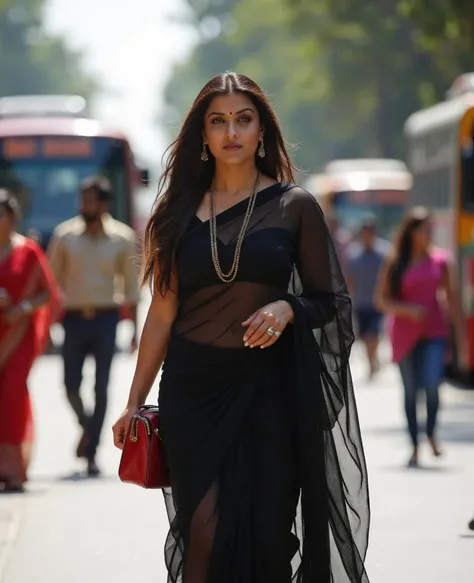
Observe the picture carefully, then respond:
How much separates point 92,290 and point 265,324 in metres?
7.06

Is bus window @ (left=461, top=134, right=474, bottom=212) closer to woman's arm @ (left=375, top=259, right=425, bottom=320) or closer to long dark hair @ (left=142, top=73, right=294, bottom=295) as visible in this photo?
woman's arm @ (left=375, top=259, right=425, bottom=320)

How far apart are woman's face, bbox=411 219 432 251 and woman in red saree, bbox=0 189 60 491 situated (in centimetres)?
257

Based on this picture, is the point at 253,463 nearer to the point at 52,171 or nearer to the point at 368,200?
the point at 52,171

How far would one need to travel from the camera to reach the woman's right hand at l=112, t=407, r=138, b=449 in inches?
249

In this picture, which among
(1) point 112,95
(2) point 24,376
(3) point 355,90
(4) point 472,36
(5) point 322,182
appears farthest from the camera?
(1) point 112,95

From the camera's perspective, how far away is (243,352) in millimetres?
6160

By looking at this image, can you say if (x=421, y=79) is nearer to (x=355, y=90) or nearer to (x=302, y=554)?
(x=355, y=90)

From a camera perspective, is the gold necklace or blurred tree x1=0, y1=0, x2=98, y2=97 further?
blurred tree x1=0, y1=0, x2=98, y2=97

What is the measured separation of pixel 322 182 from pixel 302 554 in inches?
1420

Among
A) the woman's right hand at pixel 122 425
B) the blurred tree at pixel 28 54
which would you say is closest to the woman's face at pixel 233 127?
the woman's right hand at pixel 122 425

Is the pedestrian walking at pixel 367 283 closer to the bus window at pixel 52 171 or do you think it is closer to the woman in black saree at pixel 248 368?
the bus window at pixel 52 171

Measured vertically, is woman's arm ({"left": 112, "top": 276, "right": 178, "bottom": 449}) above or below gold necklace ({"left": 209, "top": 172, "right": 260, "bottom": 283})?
below

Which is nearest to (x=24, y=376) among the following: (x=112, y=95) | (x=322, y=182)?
(x=322, y=182)

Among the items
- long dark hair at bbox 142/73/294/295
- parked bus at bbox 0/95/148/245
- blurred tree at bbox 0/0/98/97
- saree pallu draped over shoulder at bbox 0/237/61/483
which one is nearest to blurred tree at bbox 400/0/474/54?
parked bus at bbox 0/95/148/245
